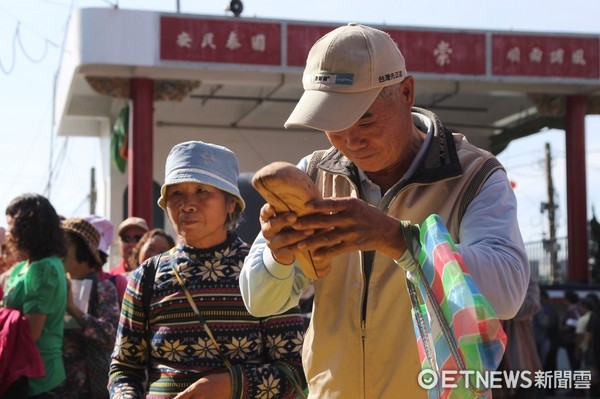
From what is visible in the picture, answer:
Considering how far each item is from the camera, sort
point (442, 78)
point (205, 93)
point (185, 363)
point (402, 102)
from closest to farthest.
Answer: point (402, 102)
point (185, 363)
point (442, 78)
point (205, 93)

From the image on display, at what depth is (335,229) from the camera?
183 cm

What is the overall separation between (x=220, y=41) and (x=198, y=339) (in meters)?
10.5

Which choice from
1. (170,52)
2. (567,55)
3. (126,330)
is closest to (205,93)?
(170,52)

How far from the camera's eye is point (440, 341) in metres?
1.79

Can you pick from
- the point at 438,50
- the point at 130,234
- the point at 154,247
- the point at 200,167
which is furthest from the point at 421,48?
the point at 200,167

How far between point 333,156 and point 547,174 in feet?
99.7

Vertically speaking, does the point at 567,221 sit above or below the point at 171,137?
below

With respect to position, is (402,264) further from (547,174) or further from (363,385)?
(547,174)

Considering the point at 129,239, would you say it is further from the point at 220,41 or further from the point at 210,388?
the point at 220,41

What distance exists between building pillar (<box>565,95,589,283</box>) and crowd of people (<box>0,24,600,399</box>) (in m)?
11.4

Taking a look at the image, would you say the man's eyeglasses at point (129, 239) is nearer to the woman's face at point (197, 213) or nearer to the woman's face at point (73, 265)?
the woman's face at point (73, 265)

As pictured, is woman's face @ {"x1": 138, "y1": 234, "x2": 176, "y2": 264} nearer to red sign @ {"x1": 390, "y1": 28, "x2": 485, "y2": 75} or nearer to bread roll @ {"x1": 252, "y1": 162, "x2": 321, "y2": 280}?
bread roll @ {"x1": 252, "y1": 162, "x2": 321, "y2": 280}

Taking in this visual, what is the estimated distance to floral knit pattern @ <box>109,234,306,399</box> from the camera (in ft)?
10.4

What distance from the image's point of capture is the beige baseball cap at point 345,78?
6.72ft
